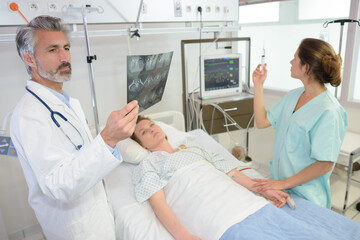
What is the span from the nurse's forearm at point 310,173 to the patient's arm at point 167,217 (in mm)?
645

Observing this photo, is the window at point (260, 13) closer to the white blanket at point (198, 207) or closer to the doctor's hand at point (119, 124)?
the white blanket at point (198, 207)

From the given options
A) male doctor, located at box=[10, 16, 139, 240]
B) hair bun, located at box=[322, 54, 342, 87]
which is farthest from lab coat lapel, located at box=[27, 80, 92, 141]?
hair bun, located at box=[322, 54, 342, 87]

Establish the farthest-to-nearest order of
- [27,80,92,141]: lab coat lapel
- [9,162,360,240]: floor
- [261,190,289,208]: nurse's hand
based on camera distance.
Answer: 1. [9,162,360,240]: floor
2. [261,190,289,208]: nurse's hand
3. [27,80,92,141]: lab coat lapel

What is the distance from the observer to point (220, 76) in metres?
2.47

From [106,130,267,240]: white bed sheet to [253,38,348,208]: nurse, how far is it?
0.34 m

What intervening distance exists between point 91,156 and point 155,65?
2.60 feet

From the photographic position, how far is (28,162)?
1.12 meters

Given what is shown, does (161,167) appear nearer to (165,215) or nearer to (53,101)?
(165,215)

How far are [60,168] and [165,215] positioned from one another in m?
0.63

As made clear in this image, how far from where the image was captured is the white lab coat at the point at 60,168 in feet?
3.39

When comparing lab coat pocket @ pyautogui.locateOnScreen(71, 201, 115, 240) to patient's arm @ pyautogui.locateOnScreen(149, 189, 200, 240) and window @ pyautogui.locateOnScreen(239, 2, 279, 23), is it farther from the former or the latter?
window @ pyautogui.locateOnScreen(239, 2, 279, 23)

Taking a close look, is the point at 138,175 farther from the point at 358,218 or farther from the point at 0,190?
the point at 358,218

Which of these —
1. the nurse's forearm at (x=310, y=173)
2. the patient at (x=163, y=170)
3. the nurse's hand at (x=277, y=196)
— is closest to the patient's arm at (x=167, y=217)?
the patient at (x=163, y=170)

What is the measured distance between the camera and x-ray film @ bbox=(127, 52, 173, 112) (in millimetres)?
1481
